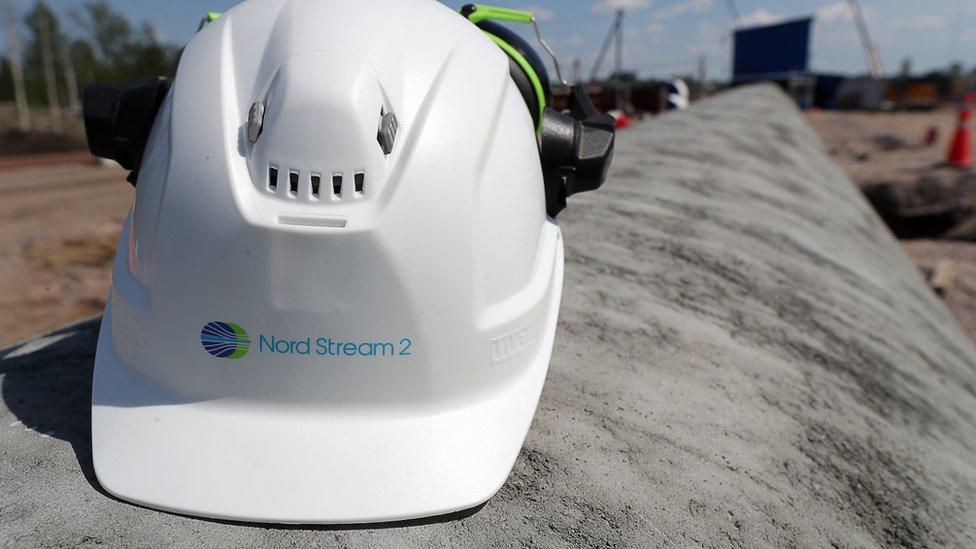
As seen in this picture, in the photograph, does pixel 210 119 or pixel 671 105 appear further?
pixel 671 105

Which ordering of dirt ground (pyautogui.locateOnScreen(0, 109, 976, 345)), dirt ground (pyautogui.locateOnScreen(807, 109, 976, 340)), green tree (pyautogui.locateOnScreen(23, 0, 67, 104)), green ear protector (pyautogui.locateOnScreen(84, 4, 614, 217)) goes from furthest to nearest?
green tree (pyautogui.locateOnScreen(23, 0, 67, 104)) < dirt ground (pyautogui.locateOnScreen(807, 109, 976, 340)) < dirt ground (pyautogui.locateOnScreen(0, 109, 976, 345)) < green ear protector (pyautogui.locateOnScreen(84, 4, 614, 217))

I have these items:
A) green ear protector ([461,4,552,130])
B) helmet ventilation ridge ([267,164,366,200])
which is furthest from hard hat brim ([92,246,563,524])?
green ear protector ([461,4,552,130])

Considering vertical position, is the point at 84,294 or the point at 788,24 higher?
the point at 788,24

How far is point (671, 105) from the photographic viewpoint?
16.3 metres

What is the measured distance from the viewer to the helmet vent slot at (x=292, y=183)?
1.21 m

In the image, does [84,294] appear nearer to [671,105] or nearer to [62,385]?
[62,385]

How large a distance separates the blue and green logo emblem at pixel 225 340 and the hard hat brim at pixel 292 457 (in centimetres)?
11

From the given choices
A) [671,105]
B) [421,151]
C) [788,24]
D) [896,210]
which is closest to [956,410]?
[421,151]

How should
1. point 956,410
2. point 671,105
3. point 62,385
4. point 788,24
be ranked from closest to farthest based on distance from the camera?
point 62,385, point 956,410, point 671,105, point 788,24

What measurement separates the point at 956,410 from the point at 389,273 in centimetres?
235

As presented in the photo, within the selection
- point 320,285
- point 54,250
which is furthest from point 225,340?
point 54,250

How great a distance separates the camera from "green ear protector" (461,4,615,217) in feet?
5.49

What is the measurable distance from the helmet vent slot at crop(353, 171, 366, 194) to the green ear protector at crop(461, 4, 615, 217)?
60cm

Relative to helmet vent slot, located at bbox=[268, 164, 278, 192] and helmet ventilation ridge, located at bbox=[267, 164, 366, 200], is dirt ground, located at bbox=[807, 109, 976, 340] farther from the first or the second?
helmet vent slot, located at bbox=[268, 164, 278, 192]
